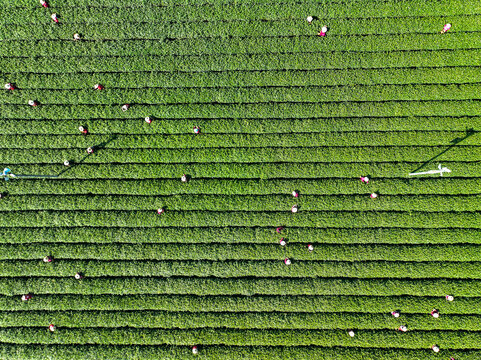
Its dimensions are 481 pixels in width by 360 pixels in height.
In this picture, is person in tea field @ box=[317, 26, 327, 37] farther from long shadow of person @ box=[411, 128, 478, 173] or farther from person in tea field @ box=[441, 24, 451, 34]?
long shadow of person @ box=[411, 128, 478, 173]

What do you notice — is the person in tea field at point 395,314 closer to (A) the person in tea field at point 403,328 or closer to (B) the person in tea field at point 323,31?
(A) the person in tea field at point 403,328

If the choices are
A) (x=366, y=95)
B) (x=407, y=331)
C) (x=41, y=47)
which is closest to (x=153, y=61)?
(x=41, y=47)

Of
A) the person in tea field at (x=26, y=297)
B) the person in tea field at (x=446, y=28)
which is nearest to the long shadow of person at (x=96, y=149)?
the person in tea field at (x=26, y=297)

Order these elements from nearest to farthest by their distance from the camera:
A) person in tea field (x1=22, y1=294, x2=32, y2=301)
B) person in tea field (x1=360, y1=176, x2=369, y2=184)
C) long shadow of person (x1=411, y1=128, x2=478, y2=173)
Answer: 1. person in tea field (x1=22, y1=294, x2=32, y2=301)
2. person in tea field (x1=360, y1=176, x2=369, y2=184)
3. long shadow of person (x1=411, y1=128, x2=478, y2=173)

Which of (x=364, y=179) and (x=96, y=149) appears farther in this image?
(x=96, y=149)

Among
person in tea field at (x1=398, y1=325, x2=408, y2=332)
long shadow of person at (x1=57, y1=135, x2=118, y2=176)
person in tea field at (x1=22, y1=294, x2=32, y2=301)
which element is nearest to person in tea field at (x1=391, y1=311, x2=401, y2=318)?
person in tea field at (x1=398, y1=325, x2=408, y2=332)

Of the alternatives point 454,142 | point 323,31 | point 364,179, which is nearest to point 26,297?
point 364,179

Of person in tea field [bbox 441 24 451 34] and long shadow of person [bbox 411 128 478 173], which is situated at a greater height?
person in tea field [bbox 441 24 451 34]

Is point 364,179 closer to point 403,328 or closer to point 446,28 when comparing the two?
point 403,328

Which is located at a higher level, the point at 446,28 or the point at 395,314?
the point at 446,28

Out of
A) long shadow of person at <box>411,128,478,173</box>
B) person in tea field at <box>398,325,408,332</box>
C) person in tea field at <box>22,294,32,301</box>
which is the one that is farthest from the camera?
long shadow of person at <box>411,128,478,173</box>
